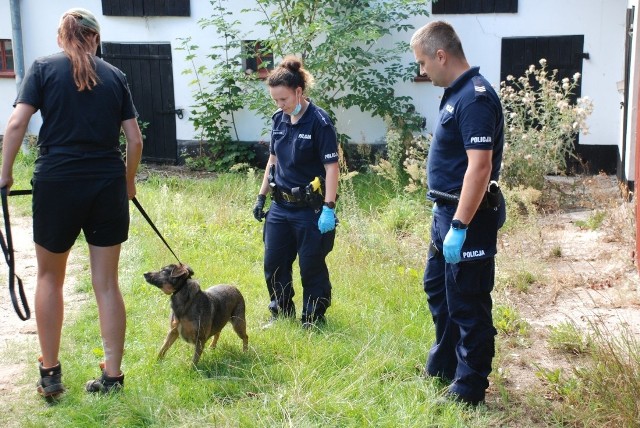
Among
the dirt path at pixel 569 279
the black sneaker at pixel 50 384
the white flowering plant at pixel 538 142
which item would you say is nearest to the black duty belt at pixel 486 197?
the dirt path at pixel 569 279

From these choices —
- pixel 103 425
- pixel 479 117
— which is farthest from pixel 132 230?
pixel 479 117

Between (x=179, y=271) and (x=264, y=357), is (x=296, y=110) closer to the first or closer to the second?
(x=179, y=271)

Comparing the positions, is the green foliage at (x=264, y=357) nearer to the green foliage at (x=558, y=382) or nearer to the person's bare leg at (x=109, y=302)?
the person's bare leg at (x=109, y=302)

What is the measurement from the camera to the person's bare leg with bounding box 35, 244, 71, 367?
411cm

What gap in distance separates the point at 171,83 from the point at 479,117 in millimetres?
10106

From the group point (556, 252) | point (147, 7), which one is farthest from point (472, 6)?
point (556, 252)

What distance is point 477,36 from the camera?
1173 cm

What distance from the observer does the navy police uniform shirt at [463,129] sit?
3613 millimetres

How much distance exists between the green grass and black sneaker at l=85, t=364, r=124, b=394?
0.20 feet

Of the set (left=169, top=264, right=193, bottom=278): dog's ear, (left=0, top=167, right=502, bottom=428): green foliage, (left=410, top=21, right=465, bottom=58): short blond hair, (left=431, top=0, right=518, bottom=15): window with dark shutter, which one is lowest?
(left=0, top=167, right=502, bottom=428): green foliage

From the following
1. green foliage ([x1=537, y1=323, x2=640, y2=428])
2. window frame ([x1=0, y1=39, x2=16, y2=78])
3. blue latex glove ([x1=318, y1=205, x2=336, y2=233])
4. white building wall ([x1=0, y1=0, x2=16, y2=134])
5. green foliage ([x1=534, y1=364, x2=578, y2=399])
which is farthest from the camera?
window frame ([x1=0, y1=39, x2=16, y2=78])

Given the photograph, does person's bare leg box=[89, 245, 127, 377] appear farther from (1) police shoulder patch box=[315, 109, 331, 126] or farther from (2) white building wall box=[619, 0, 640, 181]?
(2) white building wall box=[619, 0, 640, 181]

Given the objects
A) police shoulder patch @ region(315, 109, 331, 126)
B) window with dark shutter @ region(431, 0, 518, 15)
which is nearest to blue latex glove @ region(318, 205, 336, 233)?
police shoulder patch @ region(315, 109, 331, 126)

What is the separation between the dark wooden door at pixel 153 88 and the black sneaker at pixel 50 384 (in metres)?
9.30
